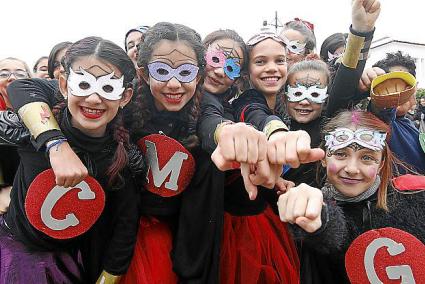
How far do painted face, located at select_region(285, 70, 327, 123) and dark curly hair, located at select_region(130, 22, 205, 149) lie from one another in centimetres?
55

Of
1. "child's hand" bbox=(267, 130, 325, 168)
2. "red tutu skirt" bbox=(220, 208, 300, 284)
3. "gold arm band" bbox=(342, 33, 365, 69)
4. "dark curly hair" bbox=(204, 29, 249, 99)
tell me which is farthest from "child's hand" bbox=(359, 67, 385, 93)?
"child's hand" bbox=(267, 130, 325, 168)

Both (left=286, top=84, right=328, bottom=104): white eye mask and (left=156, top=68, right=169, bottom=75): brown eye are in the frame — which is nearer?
(left=156, top=68, right=169, bottom=75): brown eye

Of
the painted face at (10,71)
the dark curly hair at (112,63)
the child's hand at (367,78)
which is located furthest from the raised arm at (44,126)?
the child's hand at (367,78)

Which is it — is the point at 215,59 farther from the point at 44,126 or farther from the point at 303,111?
the point at 44,126

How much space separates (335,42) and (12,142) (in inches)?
94.4

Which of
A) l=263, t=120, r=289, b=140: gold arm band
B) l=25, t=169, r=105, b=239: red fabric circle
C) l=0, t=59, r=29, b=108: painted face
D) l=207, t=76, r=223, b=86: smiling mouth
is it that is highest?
l=263, t=120, r=289, b=140: gold arm band

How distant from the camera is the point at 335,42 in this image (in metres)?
3.11

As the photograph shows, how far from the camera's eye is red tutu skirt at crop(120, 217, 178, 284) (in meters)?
1.94

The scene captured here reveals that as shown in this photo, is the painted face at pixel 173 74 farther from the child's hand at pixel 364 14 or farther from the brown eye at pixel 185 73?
the child's hand at pixel 364 14

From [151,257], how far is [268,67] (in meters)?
1.18

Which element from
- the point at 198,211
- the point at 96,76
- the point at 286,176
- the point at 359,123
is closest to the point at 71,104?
the point at 96,76

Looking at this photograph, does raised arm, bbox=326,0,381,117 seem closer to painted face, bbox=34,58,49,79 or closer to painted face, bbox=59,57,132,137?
painted face, bbox=59,57,132,137

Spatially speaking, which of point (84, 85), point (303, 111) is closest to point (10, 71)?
point (84, 85)

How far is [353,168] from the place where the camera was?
6.07 feet
